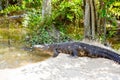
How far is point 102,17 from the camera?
9625mm

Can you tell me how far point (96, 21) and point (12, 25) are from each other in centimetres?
541

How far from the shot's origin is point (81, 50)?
27.5 ft

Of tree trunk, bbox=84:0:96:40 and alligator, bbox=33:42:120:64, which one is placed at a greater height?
tree trunk, bbox=84:0:96:40

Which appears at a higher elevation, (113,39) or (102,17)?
(102,17)

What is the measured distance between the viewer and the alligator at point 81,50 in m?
7.80

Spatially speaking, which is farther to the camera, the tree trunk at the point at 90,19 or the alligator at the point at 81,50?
the tree trunk at the point at 90,19

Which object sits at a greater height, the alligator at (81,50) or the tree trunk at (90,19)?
the tree trunk at (90,19)

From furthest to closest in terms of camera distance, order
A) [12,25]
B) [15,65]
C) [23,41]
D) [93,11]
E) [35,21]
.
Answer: [12,25]
[35,21]
[23,41]
[93,11]
[15,65]

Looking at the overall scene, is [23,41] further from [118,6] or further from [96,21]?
[118,6]

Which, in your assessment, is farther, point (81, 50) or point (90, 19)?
point (90, 19)

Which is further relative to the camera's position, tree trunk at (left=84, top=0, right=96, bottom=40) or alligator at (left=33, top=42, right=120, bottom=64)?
tree trunk at (left=84, top=0, right=96, bottom=40)

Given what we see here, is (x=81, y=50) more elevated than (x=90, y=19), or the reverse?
(x=90, y=19)

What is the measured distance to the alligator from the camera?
780 cm

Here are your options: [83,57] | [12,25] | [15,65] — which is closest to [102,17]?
[83,57]
